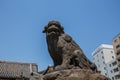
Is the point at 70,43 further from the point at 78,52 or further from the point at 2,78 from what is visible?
the point at 2,78

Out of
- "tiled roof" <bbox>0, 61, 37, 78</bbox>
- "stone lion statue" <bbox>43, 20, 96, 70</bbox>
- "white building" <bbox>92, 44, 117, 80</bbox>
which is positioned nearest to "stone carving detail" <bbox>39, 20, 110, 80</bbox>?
"stone lion statue" <bbox>43, 20, 96, 70</bbox>

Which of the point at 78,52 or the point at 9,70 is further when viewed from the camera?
the point at 9,70

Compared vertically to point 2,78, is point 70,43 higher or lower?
lower

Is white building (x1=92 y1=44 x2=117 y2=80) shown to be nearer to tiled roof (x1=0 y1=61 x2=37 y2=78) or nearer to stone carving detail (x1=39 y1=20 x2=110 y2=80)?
tiled roof (x1=0 y1=61 x2=37 y2=78)

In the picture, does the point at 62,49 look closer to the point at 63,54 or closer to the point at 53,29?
the point at 63,54

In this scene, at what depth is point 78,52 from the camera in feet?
21.0

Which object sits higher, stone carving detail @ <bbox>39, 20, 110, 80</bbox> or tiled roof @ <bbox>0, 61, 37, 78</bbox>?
tiled roof @ <bbox>0, 61, 37, 78</bbox>

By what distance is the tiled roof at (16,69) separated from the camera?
29.4m

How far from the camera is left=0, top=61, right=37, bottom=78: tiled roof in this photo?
29.4 meters

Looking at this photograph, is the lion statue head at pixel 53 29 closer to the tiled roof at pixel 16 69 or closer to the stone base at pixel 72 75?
the stone base at pixel 72 75

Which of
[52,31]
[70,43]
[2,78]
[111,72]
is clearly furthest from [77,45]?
[111,72]

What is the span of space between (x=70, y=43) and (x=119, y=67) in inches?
1663

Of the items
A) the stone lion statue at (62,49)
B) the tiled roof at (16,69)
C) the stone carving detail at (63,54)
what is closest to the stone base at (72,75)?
the stone carving detail at (63,54)

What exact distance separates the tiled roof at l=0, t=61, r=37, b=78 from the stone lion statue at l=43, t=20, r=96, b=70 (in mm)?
23383
